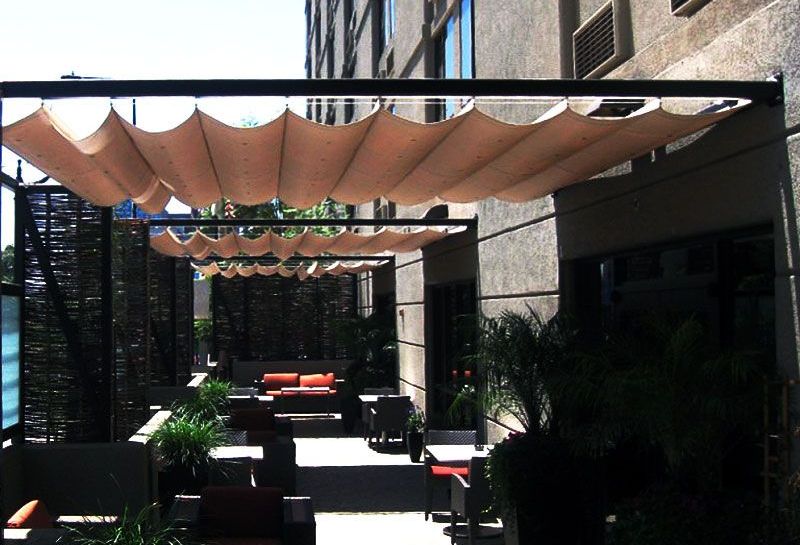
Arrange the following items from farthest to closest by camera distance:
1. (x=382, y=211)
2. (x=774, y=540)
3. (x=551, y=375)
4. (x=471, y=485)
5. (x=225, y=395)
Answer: (x=382, y=211), (x=225, y=395), (x=471, y=485), (x=551, y=375), (x=774, y=540)

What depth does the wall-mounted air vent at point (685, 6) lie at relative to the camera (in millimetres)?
6410

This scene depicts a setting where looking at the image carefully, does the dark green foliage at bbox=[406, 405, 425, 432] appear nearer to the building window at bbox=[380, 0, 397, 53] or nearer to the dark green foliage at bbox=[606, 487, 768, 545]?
the building window at bbox=[380, 0, 397, 53]

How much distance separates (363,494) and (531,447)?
15.0 ft

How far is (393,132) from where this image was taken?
6438 millimetres

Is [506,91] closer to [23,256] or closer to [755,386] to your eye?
[755,386]

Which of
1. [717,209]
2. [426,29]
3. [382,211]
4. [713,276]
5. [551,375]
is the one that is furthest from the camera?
[382,211]

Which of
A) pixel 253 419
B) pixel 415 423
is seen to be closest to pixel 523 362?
pixel 253 419

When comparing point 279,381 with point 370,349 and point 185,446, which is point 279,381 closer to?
point 370,349

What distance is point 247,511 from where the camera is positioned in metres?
6.85

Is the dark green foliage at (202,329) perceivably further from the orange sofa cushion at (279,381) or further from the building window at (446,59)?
the building window at (446,59)

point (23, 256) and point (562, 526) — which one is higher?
point (23, 256)

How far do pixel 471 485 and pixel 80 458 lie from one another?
9.87ft

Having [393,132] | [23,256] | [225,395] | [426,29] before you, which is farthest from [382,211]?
[393,132]

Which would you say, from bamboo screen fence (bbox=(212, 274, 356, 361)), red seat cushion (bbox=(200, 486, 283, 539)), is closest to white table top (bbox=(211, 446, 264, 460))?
red seat cushion (bbox=(200, 486, 283, 539))
